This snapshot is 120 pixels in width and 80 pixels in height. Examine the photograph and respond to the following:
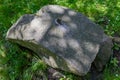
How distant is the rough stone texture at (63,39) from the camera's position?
19.4ft

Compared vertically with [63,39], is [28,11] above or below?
below

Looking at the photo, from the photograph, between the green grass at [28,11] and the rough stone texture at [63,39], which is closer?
the rough stone texture at [63,39]

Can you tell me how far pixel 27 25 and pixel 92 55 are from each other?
174 centimetres

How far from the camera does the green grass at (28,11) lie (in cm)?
668

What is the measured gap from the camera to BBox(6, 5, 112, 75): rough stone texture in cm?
591

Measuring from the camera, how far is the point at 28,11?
26.5ft

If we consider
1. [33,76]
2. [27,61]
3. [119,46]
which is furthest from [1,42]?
[119,46]

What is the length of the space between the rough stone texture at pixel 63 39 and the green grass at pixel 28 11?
1.36ft

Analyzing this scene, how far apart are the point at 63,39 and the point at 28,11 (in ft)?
7.86

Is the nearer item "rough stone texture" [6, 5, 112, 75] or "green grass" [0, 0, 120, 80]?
"rough stone texture" [6, 5, 112, 75]

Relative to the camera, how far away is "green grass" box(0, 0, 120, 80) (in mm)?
6684

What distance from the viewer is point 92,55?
19.6ft

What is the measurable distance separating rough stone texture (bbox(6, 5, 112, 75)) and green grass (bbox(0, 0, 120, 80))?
0.41m

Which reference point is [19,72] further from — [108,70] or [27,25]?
[108,70]
